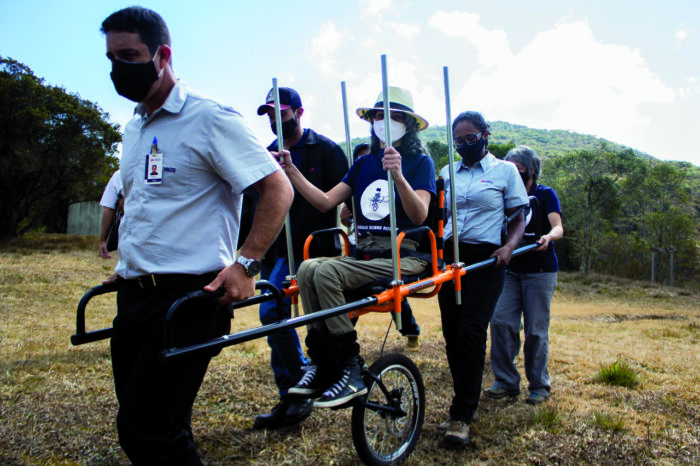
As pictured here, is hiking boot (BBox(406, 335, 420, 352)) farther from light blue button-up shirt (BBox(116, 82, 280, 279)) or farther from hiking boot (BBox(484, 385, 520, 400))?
light blue button-up shirt (BBox(116, 82, 280, 279))

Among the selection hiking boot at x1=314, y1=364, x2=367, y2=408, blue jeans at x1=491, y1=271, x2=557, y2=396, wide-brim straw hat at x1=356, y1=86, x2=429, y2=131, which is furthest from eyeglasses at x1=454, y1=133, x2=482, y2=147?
hiking boot at x1=314, y1=364, x2=367, y2=408

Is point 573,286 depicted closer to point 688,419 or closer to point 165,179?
point 688,419

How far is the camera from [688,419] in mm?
4281

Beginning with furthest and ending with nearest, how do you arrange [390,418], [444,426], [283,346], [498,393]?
1. [498,393]
2. [283,346]
3. [444,426]
4. [390,418]

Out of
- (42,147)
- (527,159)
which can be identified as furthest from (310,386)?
(42,147)

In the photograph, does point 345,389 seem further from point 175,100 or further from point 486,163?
point 486,163

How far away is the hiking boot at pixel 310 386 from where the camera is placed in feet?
9.88

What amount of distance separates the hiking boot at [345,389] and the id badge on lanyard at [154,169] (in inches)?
57.9

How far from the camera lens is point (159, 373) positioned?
204 cm

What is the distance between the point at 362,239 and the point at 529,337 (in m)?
2.41

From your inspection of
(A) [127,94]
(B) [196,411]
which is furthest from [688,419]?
(A) [127,94]

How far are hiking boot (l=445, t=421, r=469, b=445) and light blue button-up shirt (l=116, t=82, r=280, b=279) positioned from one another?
2319 mm

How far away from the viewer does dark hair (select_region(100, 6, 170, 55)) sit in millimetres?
2131

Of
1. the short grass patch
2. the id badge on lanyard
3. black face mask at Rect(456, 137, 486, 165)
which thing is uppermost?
black face mask at Rect(456, 137, 486, 165)
